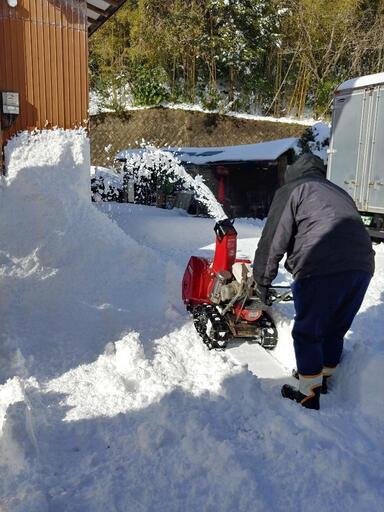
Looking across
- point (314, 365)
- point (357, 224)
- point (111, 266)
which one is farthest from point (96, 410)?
point (111, 266)

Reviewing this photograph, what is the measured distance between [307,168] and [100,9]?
21.1 feet

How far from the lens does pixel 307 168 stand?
3.05m

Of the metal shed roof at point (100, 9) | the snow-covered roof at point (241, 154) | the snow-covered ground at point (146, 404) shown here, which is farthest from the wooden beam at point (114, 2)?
the snow-covered roof at point (241, 154)

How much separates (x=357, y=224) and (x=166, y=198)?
29.8 feet

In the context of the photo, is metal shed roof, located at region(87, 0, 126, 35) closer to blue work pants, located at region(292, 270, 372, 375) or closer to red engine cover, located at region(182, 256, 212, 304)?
red engine cover, located at region(182, 256, 212, 304)

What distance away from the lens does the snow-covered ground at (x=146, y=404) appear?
83.8 inches

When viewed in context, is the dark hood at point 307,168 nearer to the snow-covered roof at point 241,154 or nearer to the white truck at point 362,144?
the white truck at point 362,144

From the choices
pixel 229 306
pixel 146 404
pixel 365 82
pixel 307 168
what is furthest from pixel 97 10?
pixel 146 404

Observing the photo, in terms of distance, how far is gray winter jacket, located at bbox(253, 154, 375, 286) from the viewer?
2.81 metres

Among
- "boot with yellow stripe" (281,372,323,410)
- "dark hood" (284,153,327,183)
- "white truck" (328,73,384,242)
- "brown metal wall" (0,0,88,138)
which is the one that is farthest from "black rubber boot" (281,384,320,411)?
"white truck" (328,73,384,242)

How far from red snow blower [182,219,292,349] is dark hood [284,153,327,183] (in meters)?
1.00

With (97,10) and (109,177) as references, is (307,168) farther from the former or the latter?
(109,177)

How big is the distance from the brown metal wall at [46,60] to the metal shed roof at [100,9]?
1637 mm

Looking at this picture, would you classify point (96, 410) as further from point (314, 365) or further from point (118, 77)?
point (118, 77)
